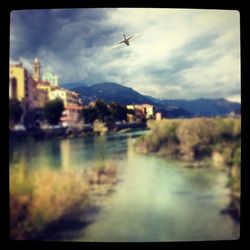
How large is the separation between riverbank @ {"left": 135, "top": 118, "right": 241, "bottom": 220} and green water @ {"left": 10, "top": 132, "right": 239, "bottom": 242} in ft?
0.13

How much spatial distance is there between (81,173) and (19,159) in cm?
30

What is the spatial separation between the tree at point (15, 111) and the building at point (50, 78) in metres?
0.17

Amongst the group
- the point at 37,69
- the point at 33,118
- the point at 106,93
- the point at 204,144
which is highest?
the point at 37,69

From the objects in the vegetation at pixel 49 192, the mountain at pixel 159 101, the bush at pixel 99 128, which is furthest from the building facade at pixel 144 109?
the vegetation at pixel 49 192

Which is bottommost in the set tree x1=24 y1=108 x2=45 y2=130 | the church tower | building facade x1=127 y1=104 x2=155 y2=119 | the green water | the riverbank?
the green water

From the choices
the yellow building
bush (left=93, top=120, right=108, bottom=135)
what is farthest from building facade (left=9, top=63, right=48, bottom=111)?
bush (left=93, top=120, right=108, bottom=135)

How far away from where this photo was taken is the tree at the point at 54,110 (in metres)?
1.49

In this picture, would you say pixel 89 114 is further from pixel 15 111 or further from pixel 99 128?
pixel 15 111

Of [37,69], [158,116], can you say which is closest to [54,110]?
[37,69]

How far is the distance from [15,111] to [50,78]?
22cm

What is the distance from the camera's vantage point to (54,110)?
150 centimetres

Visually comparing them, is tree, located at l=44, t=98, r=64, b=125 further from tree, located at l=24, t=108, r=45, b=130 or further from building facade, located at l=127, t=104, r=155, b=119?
building facade, located at l=127, t=104, r=155, b=119

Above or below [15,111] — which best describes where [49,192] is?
below

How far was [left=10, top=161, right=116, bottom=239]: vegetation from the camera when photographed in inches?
57.4
